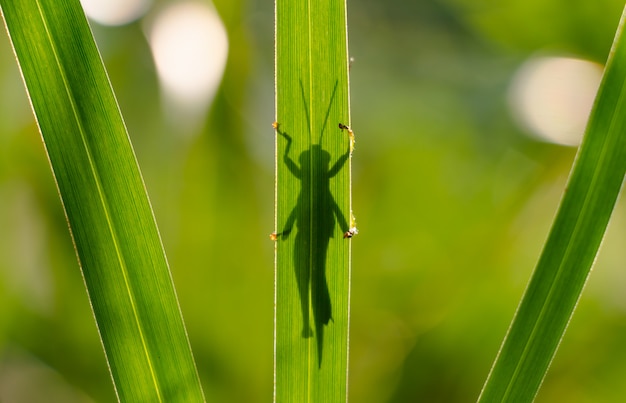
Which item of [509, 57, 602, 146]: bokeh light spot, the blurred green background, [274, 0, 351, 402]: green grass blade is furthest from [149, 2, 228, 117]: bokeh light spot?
[509, 57, 602, 146]: bokeh light spot

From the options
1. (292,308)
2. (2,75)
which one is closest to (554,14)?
(292,308)

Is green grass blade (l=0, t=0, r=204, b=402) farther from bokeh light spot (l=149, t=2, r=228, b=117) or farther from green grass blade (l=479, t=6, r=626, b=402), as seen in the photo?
bokeh light spot (l=149, t=2, r=228, b=117)

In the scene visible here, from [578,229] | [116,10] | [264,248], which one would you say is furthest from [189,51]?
[578,229]

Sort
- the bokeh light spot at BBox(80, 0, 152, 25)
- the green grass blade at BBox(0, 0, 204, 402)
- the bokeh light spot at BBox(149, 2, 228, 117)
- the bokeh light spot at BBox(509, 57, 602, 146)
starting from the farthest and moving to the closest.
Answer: the bokeh light spot at BBox(509, 57, 602, 146) → the bokeh light spot at BBox(80, 0, 152, 25) → the bokeh light spot at BBox(149, 2, 228, 117) → the green grass blade at BBox(0, 0, 204, 402)

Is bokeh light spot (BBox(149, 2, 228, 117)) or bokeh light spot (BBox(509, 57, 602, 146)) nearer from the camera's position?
bokeh light spot (BBox(149, 2, 228, 117))

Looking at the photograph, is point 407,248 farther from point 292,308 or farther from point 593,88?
point 292,308

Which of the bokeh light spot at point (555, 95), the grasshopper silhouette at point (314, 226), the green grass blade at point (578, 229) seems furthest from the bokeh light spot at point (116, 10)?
the green grass blade at point (578, 229)

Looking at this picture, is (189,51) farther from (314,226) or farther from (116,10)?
(314,226)
